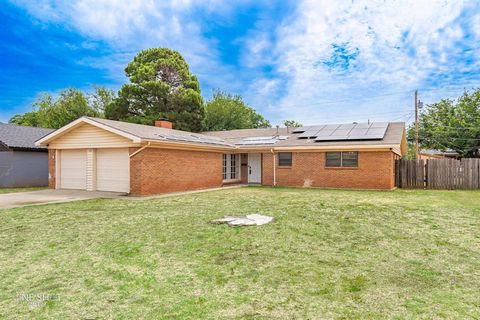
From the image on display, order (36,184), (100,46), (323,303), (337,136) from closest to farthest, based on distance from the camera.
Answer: (323,303)
(337,136)
(36,184)
(100,46)

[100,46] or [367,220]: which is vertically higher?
[100,46]

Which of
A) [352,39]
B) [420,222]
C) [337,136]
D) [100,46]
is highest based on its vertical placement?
[100,46]

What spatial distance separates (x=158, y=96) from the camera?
30.6 metres

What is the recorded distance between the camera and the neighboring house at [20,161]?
667 inches

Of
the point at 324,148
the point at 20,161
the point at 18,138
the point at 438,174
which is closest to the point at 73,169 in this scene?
the point at 20,161

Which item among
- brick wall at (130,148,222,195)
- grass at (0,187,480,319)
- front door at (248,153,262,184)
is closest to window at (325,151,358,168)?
front door at (248,153,262,184)

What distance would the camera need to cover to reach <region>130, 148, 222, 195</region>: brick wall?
12.5 metres

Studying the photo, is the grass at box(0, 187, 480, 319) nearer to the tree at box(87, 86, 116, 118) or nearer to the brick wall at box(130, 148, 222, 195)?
the brick wall at box(130, 148, 222, 195)

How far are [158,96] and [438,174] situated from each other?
24300mm

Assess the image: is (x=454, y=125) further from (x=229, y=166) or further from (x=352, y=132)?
(x=229, y=166)

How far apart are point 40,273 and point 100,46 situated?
2590 centimetres

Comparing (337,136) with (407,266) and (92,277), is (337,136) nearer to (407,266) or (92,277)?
(407,266)

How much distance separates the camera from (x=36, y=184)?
17.9 meters

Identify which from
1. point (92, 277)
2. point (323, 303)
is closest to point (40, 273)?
point (92, 277)
